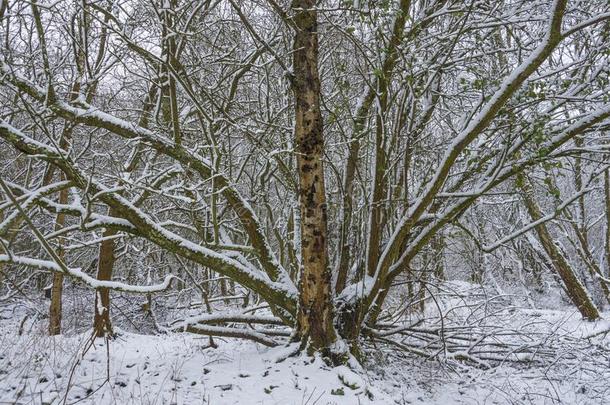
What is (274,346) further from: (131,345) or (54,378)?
(131,345)

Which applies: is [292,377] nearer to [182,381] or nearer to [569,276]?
[182,381]

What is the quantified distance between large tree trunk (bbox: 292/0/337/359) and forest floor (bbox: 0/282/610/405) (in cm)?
35

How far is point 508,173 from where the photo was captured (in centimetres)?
448

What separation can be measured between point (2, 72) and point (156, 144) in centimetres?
158

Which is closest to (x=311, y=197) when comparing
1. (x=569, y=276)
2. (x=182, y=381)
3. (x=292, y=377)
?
(x=292, y=377)

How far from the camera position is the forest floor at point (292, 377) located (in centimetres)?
346

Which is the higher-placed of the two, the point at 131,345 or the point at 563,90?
the point at 563,90

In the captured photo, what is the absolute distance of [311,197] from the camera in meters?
4.40

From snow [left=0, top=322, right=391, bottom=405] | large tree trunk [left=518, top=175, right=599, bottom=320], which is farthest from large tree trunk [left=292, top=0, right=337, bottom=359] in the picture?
large tree trunk [left=518, top=175, right=599, bottom=320]

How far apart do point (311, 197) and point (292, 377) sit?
1.76 m

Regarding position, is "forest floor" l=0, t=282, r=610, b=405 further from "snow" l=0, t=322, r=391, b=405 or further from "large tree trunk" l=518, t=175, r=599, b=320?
"large tree trunk" l=518, t=175, r=599, b=320

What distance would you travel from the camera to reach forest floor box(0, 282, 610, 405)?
3463 mm

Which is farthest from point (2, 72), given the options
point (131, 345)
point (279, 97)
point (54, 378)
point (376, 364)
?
point (376, 364)

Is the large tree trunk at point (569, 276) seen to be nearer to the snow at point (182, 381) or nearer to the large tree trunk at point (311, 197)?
the large tree trunk at point (311, 197)
